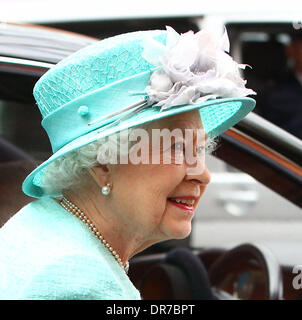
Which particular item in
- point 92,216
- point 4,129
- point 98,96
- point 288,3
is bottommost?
point 92,216

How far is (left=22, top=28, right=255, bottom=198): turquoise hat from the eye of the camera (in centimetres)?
203

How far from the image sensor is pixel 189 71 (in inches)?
81.4

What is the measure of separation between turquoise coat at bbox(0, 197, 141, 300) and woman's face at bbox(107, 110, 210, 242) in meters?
0.12

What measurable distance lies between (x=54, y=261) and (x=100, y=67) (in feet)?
1.67

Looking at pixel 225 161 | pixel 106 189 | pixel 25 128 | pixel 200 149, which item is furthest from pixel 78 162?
pixel 25 128

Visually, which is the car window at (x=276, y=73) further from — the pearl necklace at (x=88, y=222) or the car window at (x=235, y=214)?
the pearl necklace at (x=88, y=222)

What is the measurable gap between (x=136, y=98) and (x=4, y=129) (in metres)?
1.18

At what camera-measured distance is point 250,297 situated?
9.86 ft

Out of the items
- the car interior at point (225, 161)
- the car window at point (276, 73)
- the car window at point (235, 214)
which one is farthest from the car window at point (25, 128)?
the car window at point (276, 73)

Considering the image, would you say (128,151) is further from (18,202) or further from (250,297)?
(250,297)

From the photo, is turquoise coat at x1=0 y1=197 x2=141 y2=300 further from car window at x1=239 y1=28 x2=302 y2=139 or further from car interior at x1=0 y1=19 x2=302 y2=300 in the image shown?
car window at x1=239 y1=28 x2=302 y2=139

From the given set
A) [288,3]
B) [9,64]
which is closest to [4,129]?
[9,64]

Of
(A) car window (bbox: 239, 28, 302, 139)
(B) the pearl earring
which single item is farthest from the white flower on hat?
(A) car window (bbox: 239, 28, 302, 139)

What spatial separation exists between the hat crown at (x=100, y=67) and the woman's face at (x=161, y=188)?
0.16 m
